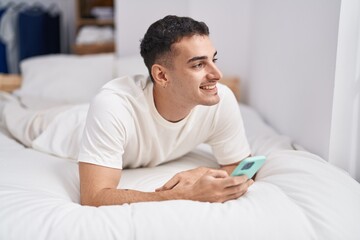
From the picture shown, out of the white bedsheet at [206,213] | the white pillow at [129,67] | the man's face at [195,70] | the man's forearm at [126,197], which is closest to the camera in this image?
the white bedsheet at [206,213]

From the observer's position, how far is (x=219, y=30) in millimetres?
1943

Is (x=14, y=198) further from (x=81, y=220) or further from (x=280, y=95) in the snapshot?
(x=280, y=95)

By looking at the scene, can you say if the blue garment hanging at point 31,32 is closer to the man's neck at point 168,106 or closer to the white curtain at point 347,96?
the man's neck at point 168,106

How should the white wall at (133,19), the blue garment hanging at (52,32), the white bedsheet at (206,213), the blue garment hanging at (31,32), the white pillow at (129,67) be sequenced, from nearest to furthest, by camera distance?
the white bedsheet at (206,213) < the white pillow at (129,67) < the white wall at (133,19) < the blue garment hanging at (31,32) < the blue garment hanging at (52,32)

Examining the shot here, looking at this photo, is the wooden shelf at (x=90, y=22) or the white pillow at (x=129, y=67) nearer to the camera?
the white pillow at (x=129, y=67)

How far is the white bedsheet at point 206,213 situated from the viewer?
0.75 meters

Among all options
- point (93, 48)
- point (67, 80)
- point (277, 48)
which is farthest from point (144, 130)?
point (93, 48)

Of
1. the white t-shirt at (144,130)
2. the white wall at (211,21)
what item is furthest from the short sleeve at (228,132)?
the white wall at (211,21)

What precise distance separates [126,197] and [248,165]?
272 millimetres

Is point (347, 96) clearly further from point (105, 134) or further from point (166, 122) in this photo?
point (105, 134)

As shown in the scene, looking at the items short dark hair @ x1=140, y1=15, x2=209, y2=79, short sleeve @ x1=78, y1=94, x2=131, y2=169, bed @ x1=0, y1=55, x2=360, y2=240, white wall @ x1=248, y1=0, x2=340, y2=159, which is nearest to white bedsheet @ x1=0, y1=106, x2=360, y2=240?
bed @ x1=0, y1=55, x2=360, y2=240

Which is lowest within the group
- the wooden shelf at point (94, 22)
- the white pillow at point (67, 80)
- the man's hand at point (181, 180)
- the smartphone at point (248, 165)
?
the white pillow at point (67, 80)

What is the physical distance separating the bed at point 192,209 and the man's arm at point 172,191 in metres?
0.03

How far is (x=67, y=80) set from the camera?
214 centimetres
